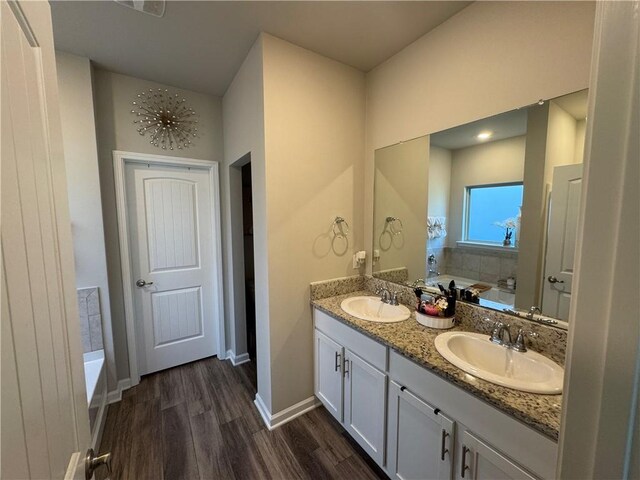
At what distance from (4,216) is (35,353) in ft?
0.76

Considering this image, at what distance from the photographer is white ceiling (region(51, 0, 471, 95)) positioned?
1446mm

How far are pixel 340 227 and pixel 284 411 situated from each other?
1.45 m

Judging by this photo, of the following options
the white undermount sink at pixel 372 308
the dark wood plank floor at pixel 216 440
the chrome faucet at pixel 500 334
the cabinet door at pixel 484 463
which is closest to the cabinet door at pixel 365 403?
the dark wood plank floor at pixel 216 440

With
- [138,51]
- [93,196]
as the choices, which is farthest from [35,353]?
[138,51]

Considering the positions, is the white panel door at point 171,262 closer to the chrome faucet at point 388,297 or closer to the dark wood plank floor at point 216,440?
the dark wood plank floor at point 216,440

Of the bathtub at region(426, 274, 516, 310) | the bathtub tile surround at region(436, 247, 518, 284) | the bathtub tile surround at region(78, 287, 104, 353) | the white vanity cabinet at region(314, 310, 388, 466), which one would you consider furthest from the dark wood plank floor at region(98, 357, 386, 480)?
the bathtub tile surround at region(436, 247, 518, 284)

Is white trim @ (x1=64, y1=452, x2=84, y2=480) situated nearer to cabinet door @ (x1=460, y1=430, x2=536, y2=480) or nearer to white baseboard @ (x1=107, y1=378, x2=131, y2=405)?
cabinet door @ (x1=460, y1=430, x2=536, y2=480)

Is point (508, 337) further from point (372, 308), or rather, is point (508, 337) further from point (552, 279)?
point (372, 308)

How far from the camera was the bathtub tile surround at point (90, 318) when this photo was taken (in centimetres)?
198

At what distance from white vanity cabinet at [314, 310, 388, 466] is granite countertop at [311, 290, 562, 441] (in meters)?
0.08

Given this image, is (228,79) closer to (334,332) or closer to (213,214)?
(213,214)

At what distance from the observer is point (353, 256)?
2.19 meters

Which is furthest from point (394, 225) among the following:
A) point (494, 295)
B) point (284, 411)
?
point (284, 411)

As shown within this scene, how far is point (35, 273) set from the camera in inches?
17.7
